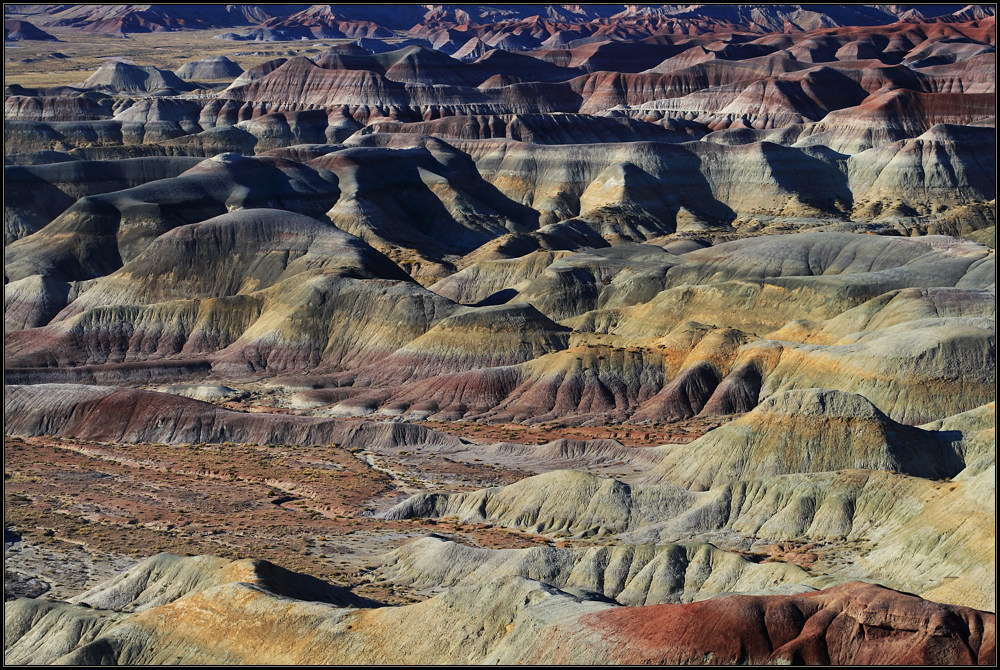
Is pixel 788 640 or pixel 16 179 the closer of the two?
pixel 788 640

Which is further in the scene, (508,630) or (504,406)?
(504,406)

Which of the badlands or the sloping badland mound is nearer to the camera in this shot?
the sloping badland mound

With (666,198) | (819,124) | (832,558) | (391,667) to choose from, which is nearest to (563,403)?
(832,558)

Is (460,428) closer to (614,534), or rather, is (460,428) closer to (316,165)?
(614,534)

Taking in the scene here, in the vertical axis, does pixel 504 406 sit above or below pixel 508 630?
Result: below

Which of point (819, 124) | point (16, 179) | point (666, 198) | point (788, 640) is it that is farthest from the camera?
point (819, 124)

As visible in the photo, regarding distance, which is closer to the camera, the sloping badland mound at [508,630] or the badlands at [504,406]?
the sloping badland mound at [508,630]

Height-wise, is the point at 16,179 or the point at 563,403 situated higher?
the point at 16,179

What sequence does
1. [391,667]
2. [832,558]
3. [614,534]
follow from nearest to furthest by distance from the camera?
[391,667] → [832,558] → [614,534]
